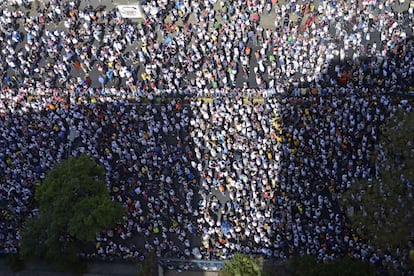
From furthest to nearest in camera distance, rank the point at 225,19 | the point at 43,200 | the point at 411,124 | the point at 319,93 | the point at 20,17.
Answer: the point at 20,17 → the point at 225,19 → the point at 319,93 → the point at 43,200 → the point at 411,124

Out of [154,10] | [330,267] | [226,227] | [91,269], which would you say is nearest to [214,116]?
[226,227]

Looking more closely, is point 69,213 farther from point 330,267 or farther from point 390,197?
point 390,197

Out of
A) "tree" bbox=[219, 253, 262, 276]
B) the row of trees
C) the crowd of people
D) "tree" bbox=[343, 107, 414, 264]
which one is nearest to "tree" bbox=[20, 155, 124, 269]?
the row of trees

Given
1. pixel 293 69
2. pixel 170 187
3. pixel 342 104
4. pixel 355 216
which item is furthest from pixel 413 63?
pixel 170 187

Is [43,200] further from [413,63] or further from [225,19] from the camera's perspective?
[413,63]

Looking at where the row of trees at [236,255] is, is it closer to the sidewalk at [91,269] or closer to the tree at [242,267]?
the tree at [242,267]

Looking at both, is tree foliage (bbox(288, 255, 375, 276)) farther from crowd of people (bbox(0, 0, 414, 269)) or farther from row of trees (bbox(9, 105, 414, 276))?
crowd of people (bbox(0, 0, 414, 269))
